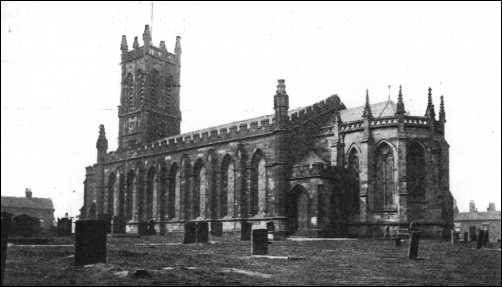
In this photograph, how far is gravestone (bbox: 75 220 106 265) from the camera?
12016mm

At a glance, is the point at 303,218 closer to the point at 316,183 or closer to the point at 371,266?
the point at 316,183

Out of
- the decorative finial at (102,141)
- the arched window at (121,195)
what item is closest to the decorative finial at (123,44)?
the decorative finial at (102,141)

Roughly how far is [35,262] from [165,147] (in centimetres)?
3352

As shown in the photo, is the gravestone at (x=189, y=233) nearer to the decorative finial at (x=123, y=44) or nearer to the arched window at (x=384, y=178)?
the arched window at (x=384, y=178)

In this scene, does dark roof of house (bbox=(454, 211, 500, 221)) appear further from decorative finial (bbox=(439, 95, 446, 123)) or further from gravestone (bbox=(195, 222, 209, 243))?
gravestone (bbox=(195, 222, 209, 243))

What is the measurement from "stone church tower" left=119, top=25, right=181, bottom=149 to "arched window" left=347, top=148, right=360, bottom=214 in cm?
2271

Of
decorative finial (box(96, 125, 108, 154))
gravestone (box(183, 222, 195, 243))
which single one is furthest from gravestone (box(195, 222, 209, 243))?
decorative finial (box(96, 125, 108, 154))

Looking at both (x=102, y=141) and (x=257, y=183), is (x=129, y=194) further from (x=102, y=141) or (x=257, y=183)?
(x=257, y=183)

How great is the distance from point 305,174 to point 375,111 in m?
7.47

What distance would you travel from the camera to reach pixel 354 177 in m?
→ 35.0

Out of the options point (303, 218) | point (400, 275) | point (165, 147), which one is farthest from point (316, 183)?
point (400, 275)

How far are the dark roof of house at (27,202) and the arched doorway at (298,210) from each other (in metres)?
60.0

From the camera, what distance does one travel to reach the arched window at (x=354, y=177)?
1371 inches

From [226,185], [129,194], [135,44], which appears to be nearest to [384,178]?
[226,185]
